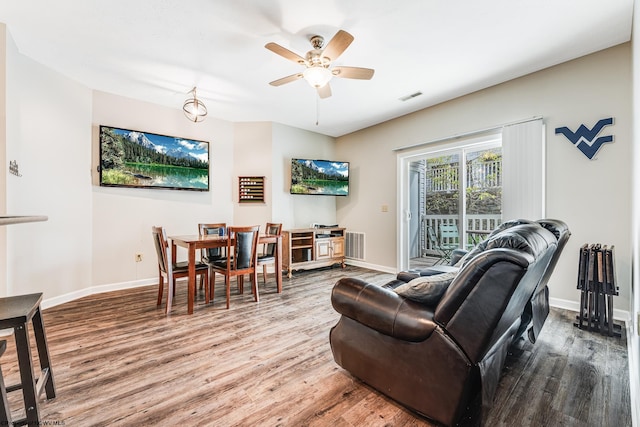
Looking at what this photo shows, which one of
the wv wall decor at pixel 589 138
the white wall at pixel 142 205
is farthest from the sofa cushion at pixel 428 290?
the white wall at pixel 142 205

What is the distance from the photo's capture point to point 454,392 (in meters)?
1.24

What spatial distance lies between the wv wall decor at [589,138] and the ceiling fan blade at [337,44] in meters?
2.69

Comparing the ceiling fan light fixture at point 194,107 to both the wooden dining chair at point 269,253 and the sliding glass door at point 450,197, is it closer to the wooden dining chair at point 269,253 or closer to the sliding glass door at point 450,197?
the wooden dining chair at point 269,253

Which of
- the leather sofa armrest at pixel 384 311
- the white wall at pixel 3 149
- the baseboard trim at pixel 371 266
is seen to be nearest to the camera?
the leather sofa armrest at pixel 384 311

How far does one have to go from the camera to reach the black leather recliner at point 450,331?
117 cm

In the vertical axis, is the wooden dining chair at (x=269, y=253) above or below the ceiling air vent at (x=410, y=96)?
below

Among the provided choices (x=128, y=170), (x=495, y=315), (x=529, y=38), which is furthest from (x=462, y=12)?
(x=128, y=170)

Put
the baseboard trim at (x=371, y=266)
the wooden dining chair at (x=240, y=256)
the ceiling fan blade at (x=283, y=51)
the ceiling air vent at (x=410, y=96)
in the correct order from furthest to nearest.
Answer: the baseboard trim at (x=371, y=266), the ceiling air vent at (x=410, y=96), the wooden dining chair at (x=240, y=256), the ceiling fan blade at (x=283, y=51)

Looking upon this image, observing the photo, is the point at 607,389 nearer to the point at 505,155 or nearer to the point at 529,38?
the point at 505,155

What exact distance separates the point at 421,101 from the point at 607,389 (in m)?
3.65

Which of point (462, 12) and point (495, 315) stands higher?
point (462, 12)

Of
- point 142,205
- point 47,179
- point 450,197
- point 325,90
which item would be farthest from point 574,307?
point 47,179

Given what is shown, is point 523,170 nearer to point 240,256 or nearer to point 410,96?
point 410,96

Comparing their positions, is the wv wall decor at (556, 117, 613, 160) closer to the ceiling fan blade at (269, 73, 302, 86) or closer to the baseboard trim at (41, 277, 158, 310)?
the ceiling fan blade at (269, 73, 302, 86)
